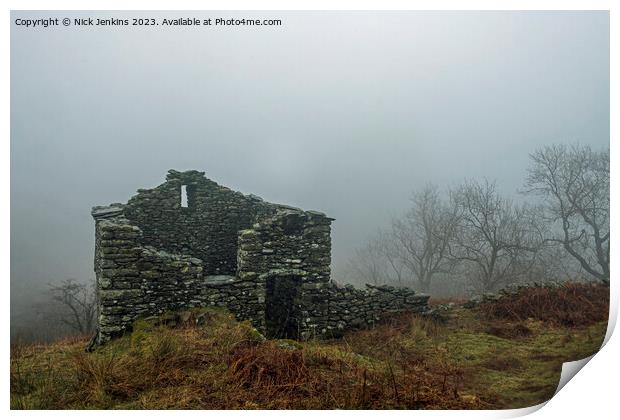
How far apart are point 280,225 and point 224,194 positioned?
9.78ft

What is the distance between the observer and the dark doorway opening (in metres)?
8.95

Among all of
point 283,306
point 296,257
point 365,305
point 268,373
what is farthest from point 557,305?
point 268,373

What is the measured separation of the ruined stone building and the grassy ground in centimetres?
67

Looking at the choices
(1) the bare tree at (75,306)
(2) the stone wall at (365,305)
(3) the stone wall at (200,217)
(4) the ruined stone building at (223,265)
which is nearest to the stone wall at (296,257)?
(4) the ruined stone building at (223,265)

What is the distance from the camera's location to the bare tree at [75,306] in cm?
1494

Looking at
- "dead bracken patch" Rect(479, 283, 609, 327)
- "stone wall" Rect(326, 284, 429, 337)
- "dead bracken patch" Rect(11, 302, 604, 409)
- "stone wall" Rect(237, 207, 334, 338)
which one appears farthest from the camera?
"stone wall" Rect(326, 284, 429, 337)

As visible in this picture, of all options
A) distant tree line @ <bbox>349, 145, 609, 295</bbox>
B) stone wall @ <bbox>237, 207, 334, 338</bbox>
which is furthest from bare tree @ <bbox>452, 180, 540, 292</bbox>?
stone wall @ <bbox>237, 207, 334, 338</bbox>

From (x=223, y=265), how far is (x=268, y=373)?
6.13 metres

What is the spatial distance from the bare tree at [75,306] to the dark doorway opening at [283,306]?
9029 mm

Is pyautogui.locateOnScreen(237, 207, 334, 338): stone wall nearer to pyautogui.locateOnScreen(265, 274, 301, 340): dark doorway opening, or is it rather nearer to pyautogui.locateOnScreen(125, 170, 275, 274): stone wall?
pyautogui.locateOnScreen(265, 274, 301, 340): dark doorway opening

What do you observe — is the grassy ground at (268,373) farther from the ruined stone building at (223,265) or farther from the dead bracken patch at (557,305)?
the ruined stone building at (223,265)

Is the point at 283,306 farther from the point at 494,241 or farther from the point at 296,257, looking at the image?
the point at 494,241
